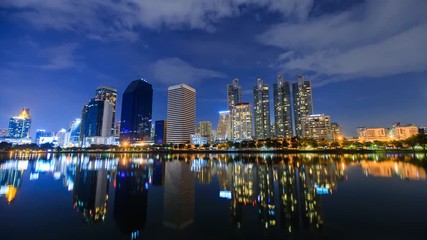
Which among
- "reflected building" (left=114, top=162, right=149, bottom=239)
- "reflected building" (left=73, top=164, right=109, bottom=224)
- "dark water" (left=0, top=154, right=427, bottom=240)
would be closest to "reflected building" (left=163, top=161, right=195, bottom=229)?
"dark water" (left=0, top=154, right=427, bottom=240)

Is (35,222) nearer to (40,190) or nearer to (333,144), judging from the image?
(40,190)

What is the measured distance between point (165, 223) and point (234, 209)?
207 inches

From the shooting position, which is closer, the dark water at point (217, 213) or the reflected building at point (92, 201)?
the dark water at point (217, 213)

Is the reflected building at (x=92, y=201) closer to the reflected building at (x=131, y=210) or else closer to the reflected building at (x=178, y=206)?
the reflected building at (x=131, y=210)

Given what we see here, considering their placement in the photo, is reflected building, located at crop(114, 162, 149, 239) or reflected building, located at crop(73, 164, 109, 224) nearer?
reflected building, located at crop(114, 162, 149, 239)

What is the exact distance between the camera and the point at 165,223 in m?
13.0

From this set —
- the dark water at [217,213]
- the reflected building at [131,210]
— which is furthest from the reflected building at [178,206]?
the reflected building at [131,210]

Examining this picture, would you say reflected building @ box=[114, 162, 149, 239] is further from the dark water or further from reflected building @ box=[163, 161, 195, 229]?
reflected building @ box=[163, 161, 195, 229]

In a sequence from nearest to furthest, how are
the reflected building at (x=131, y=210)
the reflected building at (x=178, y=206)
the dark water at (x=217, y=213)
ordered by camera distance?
the dark water at (x=217, y=213) < the reflected building at (x=131, y=210) < the reflected building at (x=178, y=206)

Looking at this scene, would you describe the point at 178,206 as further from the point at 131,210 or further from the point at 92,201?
the point at 92,201

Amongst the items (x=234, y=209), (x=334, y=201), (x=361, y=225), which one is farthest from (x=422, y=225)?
(x=234, y=209)

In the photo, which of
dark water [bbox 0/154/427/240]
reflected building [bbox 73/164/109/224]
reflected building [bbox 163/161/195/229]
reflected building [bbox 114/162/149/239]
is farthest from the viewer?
reflected building [bbox 73/164/109/224]

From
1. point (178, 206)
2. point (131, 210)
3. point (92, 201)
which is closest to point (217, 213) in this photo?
point (178, 206)

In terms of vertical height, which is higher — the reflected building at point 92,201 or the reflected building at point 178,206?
the reflected building at point 178,206
